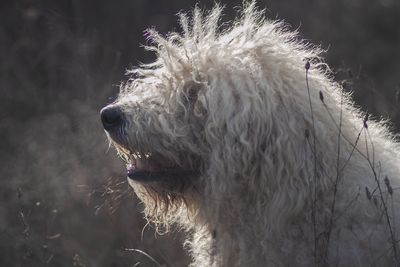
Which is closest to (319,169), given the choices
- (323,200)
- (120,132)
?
(323,200)

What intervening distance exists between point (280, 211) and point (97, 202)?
299 centimetres

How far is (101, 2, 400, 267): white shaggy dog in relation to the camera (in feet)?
12.9

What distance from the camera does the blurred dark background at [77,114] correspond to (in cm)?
613

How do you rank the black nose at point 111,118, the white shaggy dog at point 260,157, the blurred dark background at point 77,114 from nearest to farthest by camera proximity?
1. the white shaggy dog at point 260,157
2. the black nose at point 111,118
3. the blurred dark background at point 77,114

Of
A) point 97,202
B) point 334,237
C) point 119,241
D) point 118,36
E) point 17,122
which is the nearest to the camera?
point 334,237

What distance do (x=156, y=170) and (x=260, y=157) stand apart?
0.50m

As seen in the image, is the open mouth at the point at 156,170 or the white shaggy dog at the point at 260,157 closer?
the white shaggy dog at the point at 260,157

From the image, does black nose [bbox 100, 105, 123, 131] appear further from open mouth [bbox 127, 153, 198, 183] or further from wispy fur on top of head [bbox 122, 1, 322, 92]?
wispy fur on top of head [bbox 122, 1, 322, 92]

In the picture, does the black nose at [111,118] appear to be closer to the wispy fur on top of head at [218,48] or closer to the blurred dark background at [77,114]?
the wispy fur on top of head at [218,48]

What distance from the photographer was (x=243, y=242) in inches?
159

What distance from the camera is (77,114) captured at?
24.3 feet

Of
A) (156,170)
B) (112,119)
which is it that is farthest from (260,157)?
(112,119)

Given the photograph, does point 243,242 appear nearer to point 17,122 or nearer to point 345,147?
point 345,147

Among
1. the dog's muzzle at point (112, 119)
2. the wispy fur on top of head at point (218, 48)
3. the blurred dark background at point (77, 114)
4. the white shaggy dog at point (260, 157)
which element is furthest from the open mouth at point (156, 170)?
the blurred dark background at point (77, 114)
